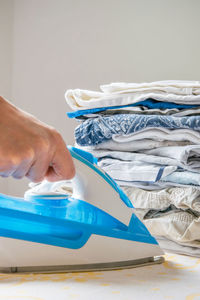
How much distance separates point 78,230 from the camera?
2.43ft

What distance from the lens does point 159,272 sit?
0.72 m

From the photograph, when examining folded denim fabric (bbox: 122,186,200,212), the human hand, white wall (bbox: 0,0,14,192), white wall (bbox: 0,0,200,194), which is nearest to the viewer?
the human hand

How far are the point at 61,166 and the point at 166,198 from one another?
0.53 meters

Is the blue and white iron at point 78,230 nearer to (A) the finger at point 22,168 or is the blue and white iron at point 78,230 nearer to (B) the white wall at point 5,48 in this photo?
(A) the finger at point 22,168

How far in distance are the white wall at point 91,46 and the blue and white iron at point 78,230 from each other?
0.75 m

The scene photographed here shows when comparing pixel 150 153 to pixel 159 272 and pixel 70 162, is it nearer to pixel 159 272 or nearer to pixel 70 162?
pixel 159 272

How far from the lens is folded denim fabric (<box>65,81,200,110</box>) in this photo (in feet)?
3.34

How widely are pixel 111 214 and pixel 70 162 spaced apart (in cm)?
32

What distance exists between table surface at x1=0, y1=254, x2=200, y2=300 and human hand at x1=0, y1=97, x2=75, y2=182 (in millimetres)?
214

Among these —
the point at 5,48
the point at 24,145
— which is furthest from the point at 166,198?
the point at 5,48

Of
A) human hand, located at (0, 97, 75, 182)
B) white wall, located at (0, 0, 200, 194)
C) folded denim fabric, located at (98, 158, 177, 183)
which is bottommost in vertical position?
folded denim fabric, located at (98, 158, 177, 183)

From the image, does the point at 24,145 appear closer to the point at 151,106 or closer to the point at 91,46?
the point at 151,106

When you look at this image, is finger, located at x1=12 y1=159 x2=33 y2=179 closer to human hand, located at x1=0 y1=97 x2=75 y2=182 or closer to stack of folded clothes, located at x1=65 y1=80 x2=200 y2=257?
human hand, located at x1=0 y1=97 x2=75 y2=182

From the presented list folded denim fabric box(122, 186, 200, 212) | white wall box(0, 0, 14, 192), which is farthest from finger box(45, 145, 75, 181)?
white wall box(0, 0, 14, 192)
